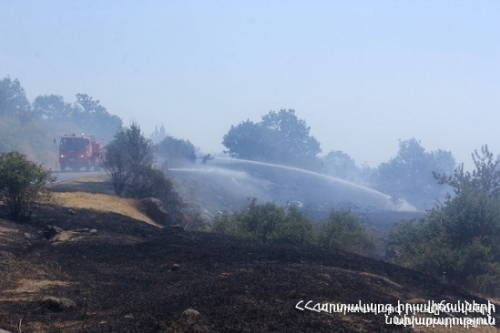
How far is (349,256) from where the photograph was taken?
1814 centimetres

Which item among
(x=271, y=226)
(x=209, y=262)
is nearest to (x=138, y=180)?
(x=271, y=226)

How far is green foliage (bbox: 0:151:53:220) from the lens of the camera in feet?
67.4

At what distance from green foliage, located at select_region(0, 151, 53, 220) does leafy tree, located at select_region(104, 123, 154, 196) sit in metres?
11.0

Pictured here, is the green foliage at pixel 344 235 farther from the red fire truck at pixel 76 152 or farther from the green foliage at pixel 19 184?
the red fire truck at pixel 76 152

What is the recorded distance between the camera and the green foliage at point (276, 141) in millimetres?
104250

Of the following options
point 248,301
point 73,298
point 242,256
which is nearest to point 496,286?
point 242,256

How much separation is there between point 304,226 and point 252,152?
80.6m

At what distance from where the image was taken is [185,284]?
1169 cm

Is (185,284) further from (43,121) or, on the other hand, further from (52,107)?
(52,107)

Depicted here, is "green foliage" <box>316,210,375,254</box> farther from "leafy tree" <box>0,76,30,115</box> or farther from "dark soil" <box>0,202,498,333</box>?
"leafy tree" <box>0,76,30,115</box>

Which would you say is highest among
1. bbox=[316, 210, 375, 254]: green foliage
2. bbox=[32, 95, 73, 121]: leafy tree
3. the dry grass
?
bbox=[32, 95, 73, 121]: leafy tree

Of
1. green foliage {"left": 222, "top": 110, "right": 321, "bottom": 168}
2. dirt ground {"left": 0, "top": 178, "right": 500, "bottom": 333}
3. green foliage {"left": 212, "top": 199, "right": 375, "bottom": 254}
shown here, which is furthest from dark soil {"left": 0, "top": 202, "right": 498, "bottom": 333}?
green foliage {"left": 222, "top": 110, "right": 321, "bottom": 168}

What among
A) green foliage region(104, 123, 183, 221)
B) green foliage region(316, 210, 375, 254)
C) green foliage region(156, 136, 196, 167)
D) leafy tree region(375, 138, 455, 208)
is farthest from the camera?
leafy tree region(375, 138, 455, 208)

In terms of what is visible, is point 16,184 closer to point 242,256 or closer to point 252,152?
point 242,256
